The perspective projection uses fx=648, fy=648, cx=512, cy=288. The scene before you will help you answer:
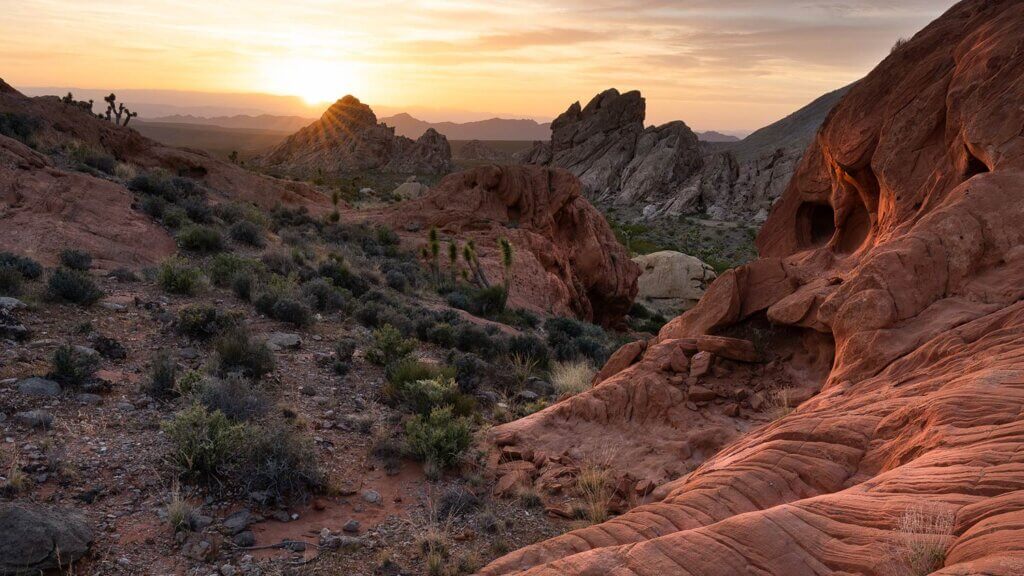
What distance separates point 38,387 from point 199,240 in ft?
31.7

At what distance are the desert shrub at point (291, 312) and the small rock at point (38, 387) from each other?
504 cm

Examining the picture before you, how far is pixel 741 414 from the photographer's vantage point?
336 inches

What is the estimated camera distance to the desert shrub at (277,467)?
7.47 metres

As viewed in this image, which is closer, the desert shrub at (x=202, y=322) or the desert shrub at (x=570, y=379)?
the desert shrub at (x=202, y=322)

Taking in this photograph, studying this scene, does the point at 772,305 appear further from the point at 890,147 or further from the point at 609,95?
the point at 609,95

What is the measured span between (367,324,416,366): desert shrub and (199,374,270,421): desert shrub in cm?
332

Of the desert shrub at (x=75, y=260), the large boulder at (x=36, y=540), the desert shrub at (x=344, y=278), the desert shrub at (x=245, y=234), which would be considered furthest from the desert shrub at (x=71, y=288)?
the desert shrub at (x=245, y=234)

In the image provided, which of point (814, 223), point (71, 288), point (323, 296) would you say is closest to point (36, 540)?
point (71, 288)

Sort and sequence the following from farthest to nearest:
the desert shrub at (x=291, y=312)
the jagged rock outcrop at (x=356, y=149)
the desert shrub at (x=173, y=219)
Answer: the jagged rock outcrop at (x=356, y=149)
the desert shrub at (x=173, y=219)
the desert shrub at (x=291, y=312)

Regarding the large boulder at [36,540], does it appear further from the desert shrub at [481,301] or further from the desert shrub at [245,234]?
the desert shrub at [481,301]

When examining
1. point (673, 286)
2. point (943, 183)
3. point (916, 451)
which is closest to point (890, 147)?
point (943, 183)

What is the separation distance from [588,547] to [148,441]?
5903 mm

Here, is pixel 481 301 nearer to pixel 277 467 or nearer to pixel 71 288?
pixel 71 288

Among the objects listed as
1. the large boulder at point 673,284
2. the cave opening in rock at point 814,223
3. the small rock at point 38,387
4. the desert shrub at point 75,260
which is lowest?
the large boulder at point 673,284
